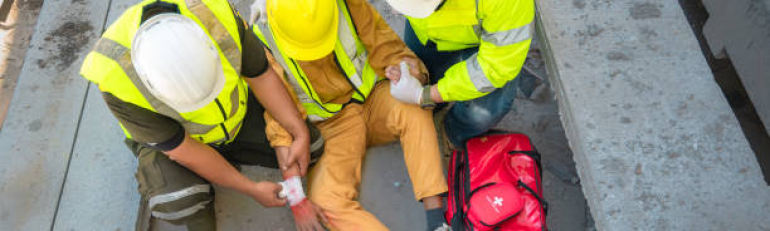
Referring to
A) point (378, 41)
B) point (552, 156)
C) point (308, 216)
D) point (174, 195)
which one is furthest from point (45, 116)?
point (552, 156)

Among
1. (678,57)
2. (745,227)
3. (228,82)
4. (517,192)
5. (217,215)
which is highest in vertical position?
(228,82)

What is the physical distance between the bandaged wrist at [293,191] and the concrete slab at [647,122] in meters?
1.35

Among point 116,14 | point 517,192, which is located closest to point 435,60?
point 517,192

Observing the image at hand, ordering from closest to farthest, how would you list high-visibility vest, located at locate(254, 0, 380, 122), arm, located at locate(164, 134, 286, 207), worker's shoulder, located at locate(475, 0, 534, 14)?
1. worker's shoulder, located at locate(475, 0, 534, 14)
2. arm, located at locate(164, 134, 286, 207)
3. high-visibility vest, located at locate(254, 0, 380, 122)

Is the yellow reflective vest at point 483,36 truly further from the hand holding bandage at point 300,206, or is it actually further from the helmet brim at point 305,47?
the hand holding bandage at point 300,206

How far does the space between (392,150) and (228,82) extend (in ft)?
3.80

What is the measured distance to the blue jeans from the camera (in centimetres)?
256

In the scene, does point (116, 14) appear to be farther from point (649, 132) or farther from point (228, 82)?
point (649, 132)

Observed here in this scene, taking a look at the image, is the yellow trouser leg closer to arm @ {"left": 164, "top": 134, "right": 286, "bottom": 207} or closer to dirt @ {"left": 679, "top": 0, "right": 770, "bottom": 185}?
arm @ {"left": 164, "top": 134, "right": 286, "bottom": 207}

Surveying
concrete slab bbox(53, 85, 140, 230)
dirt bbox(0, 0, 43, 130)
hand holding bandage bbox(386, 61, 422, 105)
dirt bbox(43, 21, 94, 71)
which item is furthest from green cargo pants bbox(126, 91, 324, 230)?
dirt bbox(0, 0, 43, 130)

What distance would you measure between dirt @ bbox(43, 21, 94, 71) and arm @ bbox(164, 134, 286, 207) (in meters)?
1.43

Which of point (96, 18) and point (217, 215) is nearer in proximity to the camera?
point (217, 215)

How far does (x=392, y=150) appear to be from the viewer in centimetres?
Result: 298

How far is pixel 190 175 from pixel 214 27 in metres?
0.77
